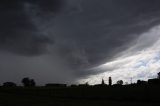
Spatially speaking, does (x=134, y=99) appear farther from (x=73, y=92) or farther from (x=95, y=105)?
(x=73, y=92)

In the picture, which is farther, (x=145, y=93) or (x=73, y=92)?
(x=73, y=92)

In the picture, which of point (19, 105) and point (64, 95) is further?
point (64, 95)

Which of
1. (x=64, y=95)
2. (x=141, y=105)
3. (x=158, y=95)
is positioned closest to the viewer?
(x=141, y=105)

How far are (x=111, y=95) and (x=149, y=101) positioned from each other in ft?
31.0

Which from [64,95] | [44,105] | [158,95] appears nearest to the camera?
[44,105]

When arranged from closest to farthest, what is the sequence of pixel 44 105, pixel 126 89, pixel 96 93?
pixel 44 105, pixel 126 89, pixel 96 93

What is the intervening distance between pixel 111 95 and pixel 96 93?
198 inches

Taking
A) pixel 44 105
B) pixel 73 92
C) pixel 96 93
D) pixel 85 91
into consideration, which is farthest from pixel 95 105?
pixel 73 92

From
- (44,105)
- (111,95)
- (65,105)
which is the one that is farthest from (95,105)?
(111,95)

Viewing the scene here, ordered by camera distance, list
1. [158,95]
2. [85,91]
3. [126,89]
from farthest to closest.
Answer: [85,91]
[126,89]
[158,95]

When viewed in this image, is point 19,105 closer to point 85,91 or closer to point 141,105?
point 141,105

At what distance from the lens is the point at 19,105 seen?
4069cm

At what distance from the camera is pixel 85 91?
60.7 meters

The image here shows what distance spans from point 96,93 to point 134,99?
38.4ft
